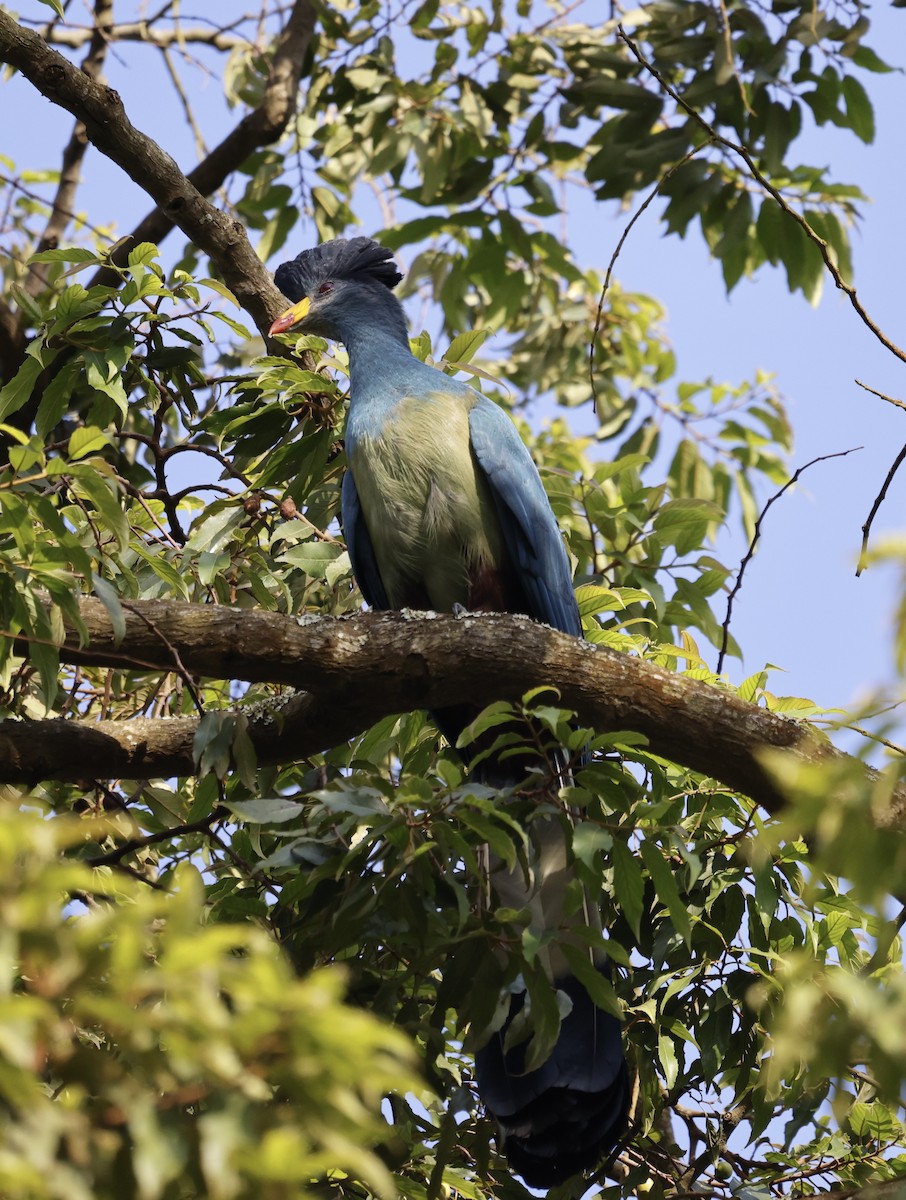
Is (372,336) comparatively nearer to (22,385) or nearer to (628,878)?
(22,385)

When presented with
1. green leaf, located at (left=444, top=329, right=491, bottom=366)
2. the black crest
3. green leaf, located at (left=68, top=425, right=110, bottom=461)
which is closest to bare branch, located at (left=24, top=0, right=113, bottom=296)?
the black crest

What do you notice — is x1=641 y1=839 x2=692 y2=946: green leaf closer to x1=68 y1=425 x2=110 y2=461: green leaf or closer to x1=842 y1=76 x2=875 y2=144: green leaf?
x1=68 y1=425 x2=110 y2=461: green leaf

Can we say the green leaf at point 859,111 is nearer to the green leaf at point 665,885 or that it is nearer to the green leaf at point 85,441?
the green leaf at point 665,885

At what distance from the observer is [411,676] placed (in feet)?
8.82

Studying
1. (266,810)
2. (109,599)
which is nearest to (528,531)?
(266,810)

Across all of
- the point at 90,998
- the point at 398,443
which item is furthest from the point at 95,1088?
the point at 398,443

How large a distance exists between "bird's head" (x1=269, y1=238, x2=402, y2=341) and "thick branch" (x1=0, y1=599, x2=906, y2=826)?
5.98 feet

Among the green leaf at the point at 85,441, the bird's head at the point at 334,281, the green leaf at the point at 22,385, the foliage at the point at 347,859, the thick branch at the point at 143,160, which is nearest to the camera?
the foliage at the point at 347,859

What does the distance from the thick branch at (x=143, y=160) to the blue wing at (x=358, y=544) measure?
0.79m

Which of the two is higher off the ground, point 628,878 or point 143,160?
point 143,160

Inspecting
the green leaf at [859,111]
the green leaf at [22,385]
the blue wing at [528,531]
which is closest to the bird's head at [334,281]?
the blue wing at [528,531]

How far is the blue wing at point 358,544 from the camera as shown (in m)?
3.76

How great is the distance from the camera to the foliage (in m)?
1.26

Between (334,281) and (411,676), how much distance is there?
218cm
